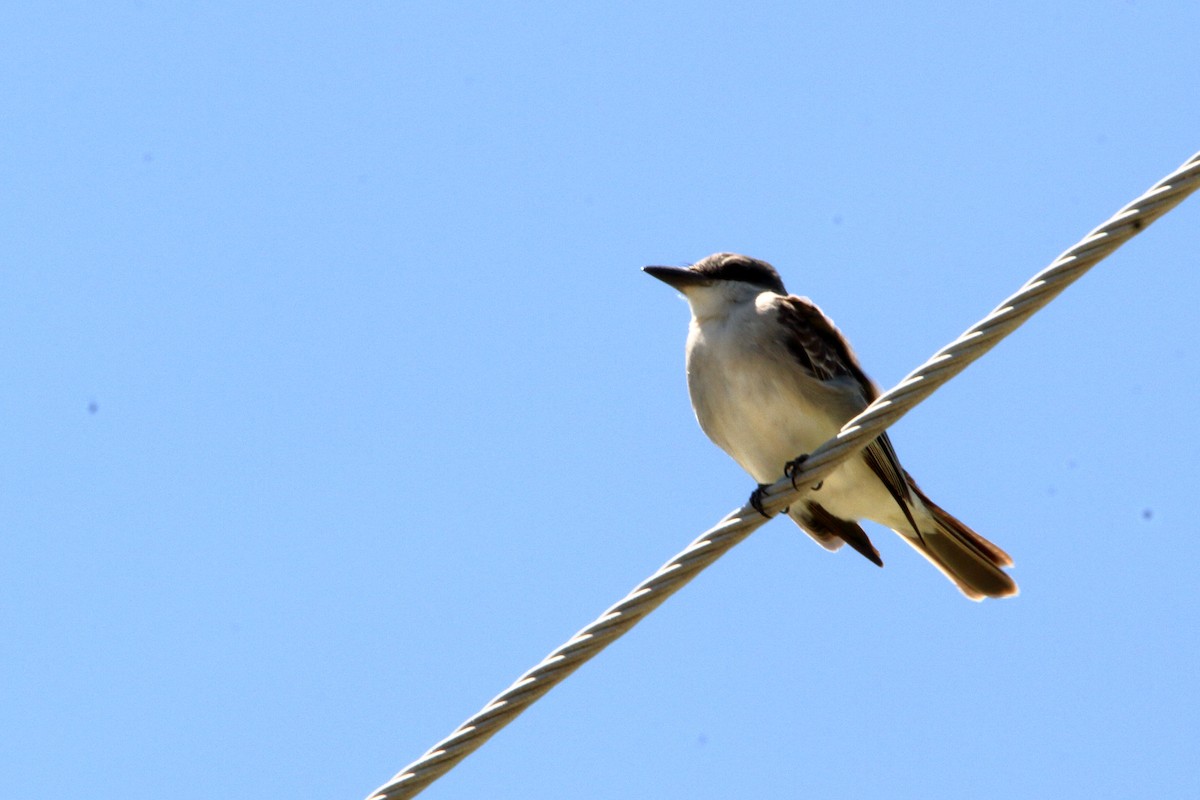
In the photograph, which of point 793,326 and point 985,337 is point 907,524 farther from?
point 985,337

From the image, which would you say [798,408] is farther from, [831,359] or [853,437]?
[853,437]

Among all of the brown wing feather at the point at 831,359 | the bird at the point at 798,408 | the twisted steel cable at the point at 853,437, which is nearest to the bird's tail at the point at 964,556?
the bird at the point at 798,408

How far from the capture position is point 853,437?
462 centimetres

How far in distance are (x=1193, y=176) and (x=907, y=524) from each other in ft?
10.8

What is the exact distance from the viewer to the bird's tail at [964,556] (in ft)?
23.5

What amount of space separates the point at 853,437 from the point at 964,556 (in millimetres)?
2847

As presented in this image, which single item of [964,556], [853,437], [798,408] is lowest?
[853,437]

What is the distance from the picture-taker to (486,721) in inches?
161

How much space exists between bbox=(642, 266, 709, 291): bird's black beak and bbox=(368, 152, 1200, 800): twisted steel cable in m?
2.83

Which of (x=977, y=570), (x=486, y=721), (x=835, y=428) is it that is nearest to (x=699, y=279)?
(x=835, y=428)

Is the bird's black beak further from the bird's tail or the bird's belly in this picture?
the bird's tail

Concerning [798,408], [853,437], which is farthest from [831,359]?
[853,437]

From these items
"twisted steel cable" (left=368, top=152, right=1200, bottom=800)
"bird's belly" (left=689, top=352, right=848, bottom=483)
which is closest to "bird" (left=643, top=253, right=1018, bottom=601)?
"bird's belly" (left=689, top=352, right=848, bottom=483)

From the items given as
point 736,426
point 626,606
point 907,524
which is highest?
point 736,426
